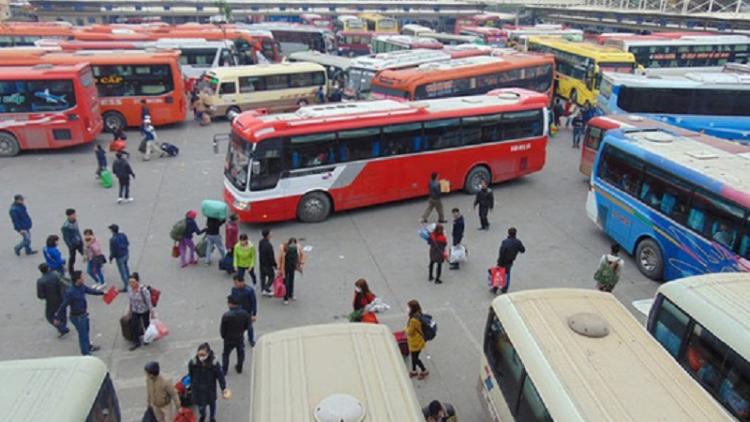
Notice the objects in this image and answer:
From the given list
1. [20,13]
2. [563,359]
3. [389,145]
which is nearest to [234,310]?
[563,359]

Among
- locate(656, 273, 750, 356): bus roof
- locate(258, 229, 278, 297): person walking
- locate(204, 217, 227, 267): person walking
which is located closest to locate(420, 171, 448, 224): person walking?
locate(258, 229, 278, 297): person walking

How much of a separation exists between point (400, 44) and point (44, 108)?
2189 cm

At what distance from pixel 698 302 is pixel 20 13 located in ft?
204

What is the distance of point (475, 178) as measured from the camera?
15.9 m

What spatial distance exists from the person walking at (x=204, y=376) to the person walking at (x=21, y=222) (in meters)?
6.87

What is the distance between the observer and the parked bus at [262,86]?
2347 centimetres

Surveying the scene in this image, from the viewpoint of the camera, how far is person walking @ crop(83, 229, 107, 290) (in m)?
9.98

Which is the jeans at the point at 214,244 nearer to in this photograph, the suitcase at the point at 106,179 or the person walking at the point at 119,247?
the person walking at the point at 119,247

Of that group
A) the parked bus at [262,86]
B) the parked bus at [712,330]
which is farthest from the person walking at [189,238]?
the parked bus at [262,86]

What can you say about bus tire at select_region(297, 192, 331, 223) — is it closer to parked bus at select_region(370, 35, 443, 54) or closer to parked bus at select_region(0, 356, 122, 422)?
parked bus at select_region(0, 356, 122, 422)

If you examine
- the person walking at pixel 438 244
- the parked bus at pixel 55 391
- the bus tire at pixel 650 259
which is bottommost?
the bus tire at pixel 650 259

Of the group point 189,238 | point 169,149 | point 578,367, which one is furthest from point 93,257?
point 169,149

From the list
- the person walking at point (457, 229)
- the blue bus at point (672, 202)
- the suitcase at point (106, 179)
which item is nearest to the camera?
the blue bus at point (672, 202)

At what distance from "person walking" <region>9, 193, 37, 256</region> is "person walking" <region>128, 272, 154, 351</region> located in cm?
459
